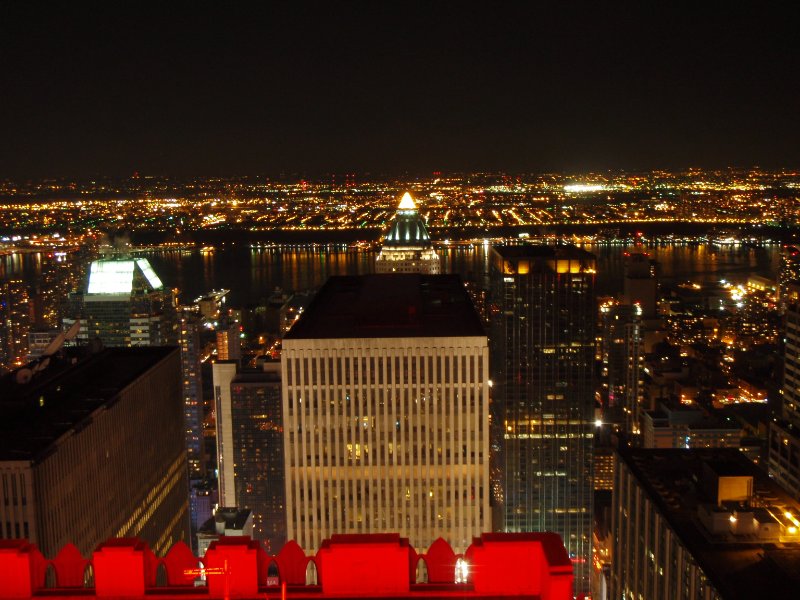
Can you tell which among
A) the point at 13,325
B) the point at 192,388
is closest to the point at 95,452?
the point at 13,325

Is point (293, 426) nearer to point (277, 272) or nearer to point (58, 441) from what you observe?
point (58, 441)

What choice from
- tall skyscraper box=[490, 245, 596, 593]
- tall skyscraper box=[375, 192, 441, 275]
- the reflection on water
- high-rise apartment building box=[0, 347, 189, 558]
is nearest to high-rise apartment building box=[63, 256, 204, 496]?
Result: tall skyscraper box=[375, 192, 441, 275]

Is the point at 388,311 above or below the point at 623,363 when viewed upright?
above

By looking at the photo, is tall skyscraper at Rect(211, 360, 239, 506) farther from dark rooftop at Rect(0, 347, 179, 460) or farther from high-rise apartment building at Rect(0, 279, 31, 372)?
dark rooftop at Rect(0, 347, 179, 460)

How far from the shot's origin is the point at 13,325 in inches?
1663

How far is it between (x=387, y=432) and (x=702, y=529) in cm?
607

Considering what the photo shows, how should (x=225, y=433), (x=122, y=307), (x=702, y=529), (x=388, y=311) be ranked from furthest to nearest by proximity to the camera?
(x=122, y=307)
(x=225, y=433)
(x=388, y=311)
(x=702, y=529)

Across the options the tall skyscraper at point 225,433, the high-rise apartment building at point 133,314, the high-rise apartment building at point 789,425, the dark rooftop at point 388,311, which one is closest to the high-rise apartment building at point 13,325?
the high-rise apartment building at point 133,314

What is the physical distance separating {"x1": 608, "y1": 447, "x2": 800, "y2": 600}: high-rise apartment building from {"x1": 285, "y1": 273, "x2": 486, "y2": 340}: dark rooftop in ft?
17.5

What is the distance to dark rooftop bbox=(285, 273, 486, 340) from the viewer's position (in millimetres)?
15984

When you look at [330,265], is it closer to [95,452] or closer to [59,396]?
[59,396]

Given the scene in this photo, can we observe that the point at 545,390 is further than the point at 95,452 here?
Yes

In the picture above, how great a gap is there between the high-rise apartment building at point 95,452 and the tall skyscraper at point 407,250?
1052 inches

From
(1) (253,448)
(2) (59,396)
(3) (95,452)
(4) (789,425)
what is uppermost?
(2) (59,396)
